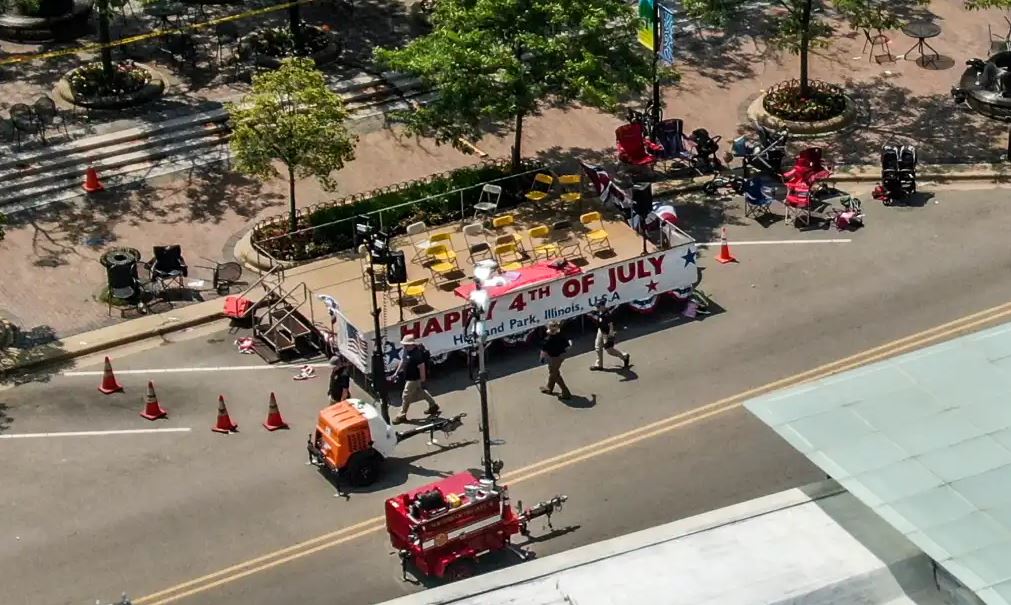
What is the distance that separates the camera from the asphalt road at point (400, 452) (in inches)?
1211

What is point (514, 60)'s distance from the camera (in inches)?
1576

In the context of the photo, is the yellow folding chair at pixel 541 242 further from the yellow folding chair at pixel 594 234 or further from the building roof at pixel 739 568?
the building roof at pixel 739 568

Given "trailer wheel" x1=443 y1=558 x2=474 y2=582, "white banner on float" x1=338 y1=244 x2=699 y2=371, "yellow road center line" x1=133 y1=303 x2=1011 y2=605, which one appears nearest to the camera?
"trailer wheel" x1=443 y1=558 x2=474 y2=582

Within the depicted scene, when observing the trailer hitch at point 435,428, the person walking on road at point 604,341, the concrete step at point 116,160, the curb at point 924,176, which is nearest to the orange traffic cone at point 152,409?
the trailer hitch at point 435,428

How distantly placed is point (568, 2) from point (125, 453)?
1448 centimetres

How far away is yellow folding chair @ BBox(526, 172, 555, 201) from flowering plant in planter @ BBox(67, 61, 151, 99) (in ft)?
36.7

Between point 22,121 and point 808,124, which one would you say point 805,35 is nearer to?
point 808,124

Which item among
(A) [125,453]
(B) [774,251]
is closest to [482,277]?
(A) [125,453]

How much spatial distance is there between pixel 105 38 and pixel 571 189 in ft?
41.7

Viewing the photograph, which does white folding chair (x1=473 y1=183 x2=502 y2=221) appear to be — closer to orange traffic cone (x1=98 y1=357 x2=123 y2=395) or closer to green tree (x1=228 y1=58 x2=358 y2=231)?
green tree (x1=228 y1=58 x2=358 y2=231)

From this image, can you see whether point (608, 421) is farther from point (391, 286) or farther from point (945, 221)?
point (945, 221)

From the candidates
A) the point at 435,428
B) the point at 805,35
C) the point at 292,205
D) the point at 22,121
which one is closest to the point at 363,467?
the point at 435,428

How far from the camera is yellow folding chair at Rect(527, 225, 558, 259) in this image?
128ft

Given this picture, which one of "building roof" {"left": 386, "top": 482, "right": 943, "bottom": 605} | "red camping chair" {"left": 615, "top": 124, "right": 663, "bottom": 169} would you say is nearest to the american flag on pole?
"building roof" {"left": 386, "top": 482, "right": 943, "bottom": 605}
